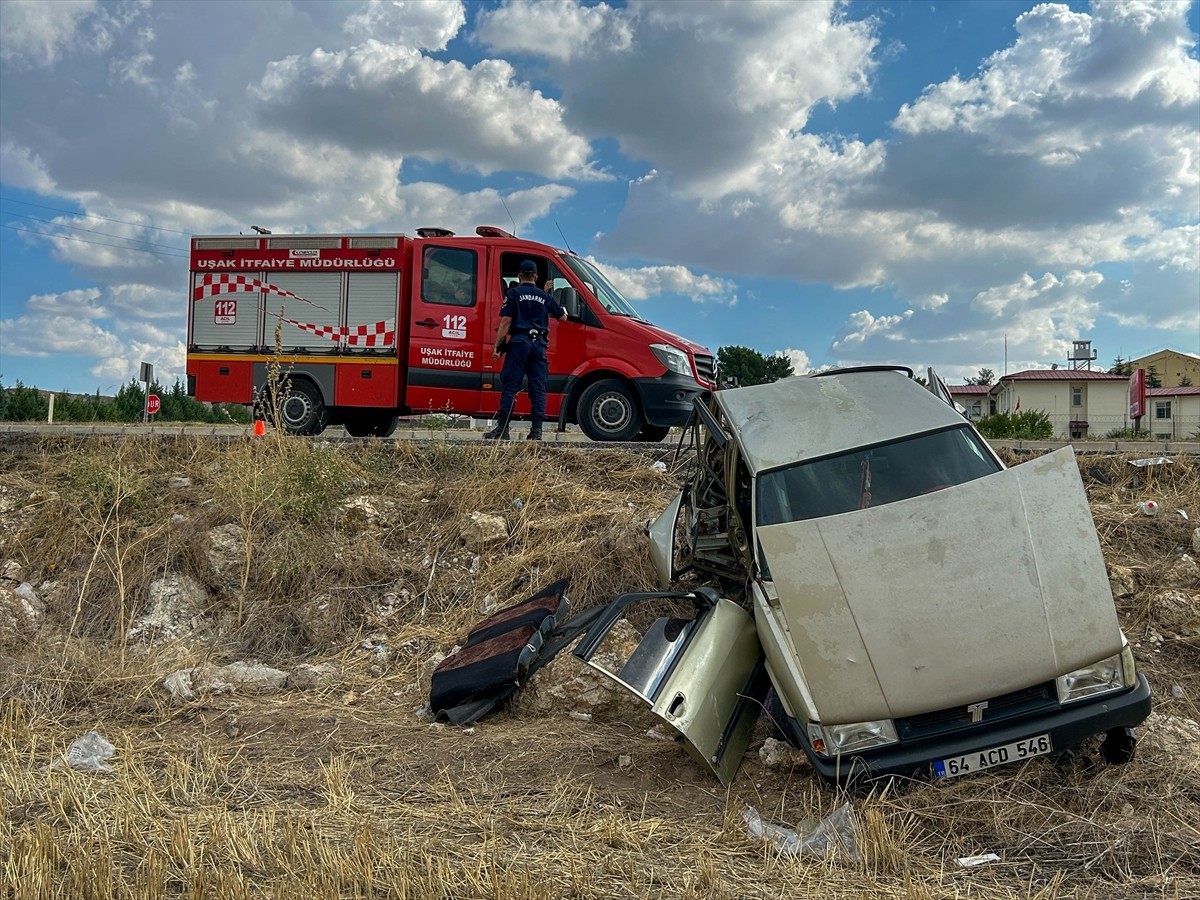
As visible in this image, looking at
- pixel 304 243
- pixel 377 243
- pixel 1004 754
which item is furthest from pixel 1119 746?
pixel 304 243

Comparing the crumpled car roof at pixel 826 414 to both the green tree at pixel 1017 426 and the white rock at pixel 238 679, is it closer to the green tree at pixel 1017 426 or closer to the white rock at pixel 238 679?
the white rock at pixel 238 679

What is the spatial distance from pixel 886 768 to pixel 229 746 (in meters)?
3.33

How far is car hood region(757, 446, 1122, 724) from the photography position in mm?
3627

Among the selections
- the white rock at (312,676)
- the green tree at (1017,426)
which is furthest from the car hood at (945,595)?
the green tree at (1017,426)

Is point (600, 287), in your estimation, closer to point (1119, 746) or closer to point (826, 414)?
point (826, 414)

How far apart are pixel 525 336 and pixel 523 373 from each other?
0.38 meters

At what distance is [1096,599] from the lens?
3.77 meters

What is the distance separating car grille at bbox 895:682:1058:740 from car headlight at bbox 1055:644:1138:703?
0.05 m

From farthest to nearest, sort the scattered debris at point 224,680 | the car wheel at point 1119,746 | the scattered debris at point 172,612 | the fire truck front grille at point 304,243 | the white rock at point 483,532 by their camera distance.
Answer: the fire truck front grille at point 304,243 → the white rock at point 483,532 → the scattered debris at point 172,612 → the scattered debris at point 224,680 → the car wheel at point 1119,746

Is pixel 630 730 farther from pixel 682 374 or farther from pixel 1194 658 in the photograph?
pixel 682 374

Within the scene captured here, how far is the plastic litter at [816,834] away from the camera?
338 cm

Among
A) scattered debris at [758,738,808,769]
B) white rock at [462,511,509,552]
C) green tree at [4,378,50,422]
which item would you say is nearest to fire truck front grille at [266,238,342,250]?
white rock at [462,511,509,552]

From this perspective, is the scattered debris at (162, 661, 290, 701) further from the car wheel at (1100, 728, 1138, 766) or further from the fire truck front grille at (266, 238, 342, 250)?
the fire truck front grille at (266, 238, 342, 250)

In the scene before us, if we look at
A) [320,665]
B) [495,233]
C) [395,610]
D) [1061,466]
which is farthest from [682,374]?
[1061,466]
